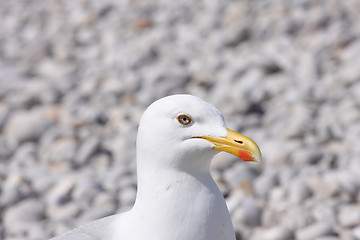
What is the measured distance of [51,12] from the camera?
26.7ft

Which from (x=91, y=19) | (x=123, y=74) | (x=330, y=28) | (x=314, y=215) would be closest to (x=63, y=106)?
(x=123, y=74)

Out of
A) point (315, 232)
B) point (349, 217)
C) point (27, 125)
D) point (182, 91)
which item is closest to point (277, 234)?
point (315, 232)

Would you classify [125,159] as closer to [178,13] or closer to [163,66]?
[163,66]

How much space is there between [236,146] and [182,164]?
255 millimetres

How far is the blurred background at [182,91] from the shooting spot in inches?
169

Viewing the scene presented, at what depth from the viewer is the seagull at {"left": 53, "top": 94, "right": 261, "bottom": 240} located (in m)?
2.54

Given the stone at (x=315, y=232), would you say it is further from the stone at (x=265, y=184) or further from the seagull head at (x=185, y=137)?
the seagull head at (x=185, y=137)

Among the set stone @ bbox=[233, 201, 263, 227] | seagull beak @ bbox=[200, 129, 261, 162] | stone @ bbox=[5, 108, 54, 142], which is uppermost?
stone @ bbox=[5, 108, 54, 142]

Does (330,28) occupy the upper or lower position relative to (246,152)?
upper

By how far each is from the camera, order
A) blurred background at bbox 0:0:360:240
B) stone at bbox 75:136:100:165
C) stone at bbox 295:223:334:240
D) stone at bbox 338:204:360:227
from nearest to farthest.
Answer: stone at bbox 295:223:334:240 → stone at bbox 338:204:360:227 → blurred background at bbox 0:0:360:240 → stone at bbox 75:136:100:165

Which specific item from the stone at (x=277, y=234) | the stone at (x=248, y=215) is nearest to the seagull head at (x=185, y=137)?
the stone at (x=277, y=234)

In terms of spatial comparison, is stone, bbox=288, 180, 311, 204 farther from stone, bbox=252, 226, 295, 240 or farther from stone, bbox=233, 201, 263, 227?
stone, bbox=252, 226, 295, 240

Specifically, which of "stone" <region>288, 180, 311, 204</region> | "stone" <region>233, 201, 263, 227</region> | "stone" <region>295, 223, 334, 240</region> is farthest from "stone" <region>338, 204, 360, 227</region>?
"stone" <region>233, 201, 263, 227</region>

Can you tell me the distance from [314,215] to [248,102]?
6.05 ft
